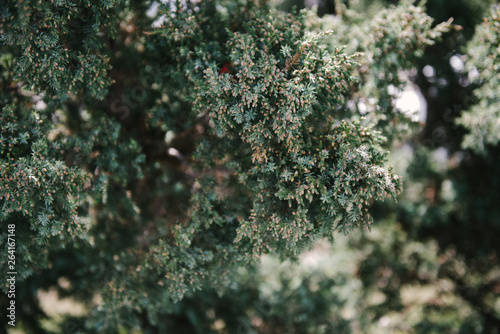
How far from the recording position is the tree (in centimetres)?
380

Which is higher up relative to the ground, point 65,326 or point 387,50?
point 387,50

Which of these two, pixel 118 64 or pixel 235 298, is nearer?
pixel 118 64

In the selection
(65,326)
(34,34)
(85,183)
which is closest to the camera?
(34,34)

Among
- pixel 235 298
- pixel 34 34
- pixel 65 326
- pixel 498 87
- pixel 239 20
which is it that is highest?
pixel 239 20

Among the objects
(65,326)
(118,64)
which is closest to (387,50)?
(118,64)

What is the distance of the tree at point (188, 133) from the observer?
3.80 m

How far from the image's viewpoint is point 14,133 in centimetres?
412

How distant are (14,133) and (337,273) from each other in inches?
247

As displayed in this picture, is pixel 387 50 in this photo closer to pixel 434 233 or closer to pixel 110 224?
pixel 110 224

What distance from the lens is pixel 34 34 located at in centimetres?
371

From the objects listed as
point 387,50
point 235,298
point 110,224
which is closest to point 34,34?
point 110,224

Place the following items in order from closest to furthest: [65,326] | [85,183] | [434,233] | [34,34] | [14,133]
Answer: [34,34]
[14,133]
[85,183]
[65,326]
[434,233]

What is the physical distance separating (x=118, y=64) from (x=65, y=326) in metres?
4.88

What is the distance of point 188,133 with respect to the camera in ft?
19.1
